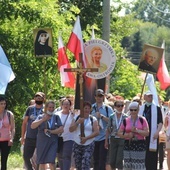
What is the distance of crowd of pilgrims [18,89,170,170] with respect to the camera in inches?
547

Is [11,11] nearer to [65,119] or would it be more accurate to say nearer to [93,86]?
[93,86]

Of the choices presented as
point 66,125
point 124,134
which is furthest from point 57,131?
point 124,134

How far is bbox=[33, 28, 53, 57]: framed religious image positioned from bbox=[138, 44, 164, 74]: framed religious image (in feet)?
6.43

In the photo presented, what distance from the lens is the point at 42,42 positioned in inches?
628

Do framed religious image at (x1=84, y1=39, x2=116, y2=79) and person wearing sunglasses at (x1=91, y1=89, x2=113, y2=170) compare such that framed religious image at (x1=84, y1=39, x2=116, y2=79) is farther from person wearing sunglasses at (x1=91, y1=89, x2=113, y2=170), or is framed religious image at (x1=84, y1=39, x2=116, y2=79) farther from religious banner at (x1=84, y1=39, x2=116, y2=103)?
person wearing sunglasses at (x1=91, y1=89, x2=113, y2=170)

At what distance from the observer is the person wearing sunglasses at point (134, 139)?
1383 cm

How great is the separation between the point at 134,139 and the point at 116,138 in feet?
4.16

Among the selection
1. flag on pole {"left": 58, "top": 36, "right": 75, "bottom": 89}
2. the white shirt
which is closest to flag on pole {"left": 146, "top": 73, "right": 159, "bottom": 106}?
flag on pole {"left": 58, "top": 36, "right": 75, "bottom": 89}

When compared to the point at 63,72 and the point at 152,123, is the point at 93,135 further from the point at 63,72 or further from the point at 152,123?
the point at 63,72

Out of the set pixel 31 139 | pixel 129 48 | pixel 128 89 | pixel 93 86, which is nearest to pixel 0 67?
pixel 31 139

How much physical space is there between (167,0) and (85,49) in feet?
363

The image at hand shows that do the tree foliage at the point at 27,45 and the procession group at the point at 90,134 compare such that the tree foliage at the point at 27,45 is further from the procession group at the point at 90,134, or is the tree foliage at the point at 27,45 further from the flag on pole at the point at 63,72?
the procession group at the point at 90,134

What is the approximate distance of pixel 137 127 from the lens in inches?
544

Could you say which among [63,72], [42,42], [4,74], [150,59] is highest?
[42,42]
